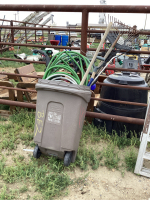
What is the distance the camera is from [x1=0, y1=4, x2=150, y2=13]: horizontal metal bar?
2.12 m

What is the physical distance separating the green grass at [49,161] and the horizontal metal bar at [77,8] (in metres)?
1.49

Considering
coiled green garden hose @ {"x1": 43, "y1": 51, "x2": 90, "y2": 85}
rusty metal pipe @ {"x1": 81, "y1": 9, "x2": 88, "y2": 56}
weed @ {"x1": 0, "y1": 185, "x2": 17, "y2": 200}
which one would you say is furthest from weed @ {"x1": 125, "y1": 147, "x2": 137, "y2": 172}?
rusty metal pipe @ {"x1": 81, "y1": 9, "x2": 88, "y2": 56}

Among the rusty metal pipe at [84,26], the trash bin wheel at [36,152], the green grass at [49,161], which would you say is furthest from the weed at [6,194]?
the rusty metal pipe at [84,26]

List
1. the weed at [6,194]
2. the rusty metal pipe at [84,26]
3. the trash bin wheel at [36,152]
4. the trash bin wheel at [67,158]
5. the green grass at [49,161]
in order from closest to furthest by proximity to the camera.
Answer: the weed at [6,194]
the green grass at [49,161]
the trash bin wheel at [67,158]
the trash bin wheel at [36,152]
the rusty metal pipe at [84,26]

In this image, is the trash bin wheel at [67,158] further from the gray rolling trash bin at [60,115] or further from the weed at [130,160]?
the weed at [130,160]

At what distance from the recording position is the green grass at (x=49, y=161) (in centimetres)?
171

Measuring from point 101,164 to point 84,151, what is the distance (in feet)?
0.76

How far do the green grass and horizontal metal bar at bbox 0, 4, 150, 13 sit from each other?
149 cm

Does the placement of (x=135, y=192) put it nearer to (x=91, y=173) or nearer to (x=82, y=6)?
(x=91, y=173)

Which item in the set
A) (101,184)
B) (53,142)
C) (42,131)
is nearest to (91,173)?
(101,184)

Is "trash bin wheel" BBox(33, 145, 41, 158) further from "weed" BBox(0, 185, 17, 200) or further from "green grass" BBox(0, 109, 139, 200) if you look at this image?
"weed" BBox(0, 185, 17, 200)

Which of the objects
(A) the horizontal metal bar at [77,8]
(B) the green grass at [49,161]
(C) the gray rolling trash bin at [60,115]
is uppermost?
(A) the horizontal metal bar at [77,8]

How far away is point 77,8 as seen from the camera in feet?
7.47

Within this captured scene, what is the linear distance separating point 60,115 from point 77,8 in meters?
1.37
